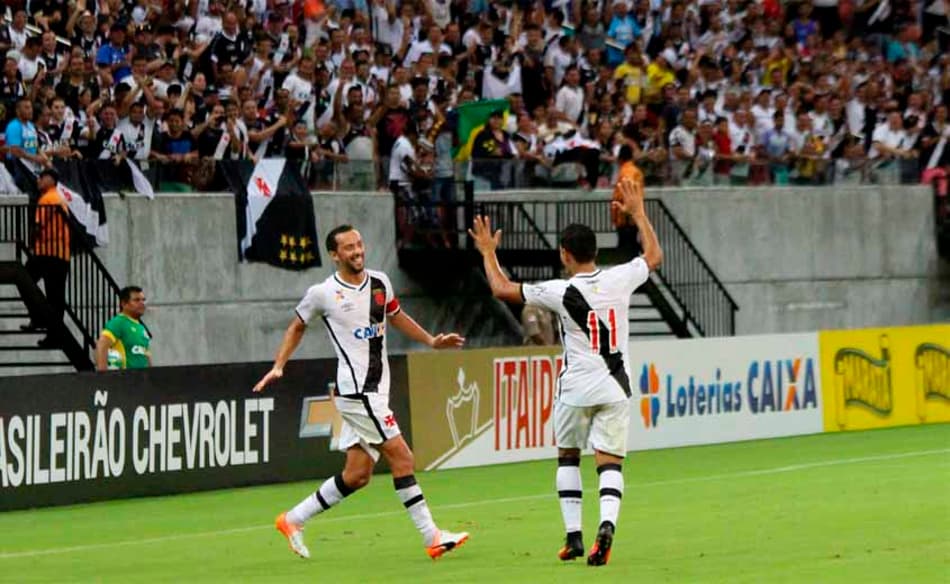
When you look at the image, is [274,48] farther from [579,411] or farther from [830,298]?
[579,411]

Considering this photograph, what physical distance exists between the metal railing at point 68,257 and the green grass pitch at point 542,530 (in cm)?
421

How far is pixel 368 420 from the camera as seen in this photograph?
12.9 m

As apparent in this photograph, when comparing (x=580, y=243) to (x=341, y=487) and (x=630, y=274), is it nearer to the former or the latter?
(x=630, y=274)

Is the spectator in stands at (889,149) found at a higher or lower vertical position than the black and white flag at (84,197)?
higher

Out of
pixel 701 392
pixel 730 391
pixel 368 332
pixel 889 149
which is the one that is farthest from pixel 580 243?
pixel 889 149

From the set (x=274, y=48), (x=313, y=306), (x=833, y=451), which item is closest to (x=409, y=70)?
(x=274, y=48)

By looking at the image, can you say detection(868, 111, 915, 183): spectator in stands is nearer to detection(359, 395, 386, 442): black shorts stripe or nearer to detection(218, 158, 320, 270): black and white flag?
detection(218, 158, 320, 270): black and white flag

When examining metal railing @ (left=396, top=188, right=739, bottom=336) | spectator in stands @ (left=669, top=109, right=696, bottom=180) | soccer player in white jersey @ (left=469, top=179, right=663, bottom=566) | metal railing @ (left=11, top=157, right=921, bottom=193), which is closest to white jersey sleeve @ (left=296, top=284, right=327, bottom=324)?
soccer player in white jersey @ (left=469, top=179, right=663, bottom=566)

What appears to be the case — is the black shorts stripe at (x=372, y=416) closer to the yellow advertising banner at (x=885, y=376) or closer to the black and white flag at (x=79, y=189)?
the black and white flag at (x=79, y=189)

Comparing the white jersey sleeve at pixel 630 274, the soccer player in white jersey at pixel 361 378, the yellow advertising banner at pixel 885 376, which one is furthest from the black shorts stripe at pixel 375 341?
the yellow advertising banner at pixel 885 376

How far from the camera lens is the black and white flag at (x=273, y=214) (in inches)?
997

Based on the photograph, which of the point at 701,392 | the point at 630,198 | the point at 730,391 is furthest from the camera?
the point at 730,391

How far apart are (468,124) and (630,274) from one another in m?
15.7

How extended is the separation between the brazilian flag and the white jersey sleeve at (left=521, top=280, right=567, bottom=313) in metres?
15.3
